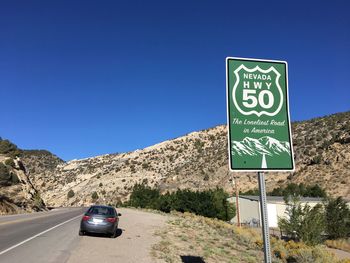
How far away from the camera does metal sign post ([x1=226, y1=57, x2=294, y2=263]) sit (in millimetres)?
5316

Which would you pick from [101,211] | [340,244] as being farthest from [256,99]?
[340,244]

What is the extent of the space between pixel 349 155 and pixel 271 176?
15.7m

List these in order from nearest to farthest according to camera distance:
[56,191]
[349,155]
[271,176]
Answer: [349,155]
[271,176]
[56,191]

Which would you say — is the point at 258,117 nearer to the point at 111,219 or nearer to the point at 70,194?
the point at 111,219

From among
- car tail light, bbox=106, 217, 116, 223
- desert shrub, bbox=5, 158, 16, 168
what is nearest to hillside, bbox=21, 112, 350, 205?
desert shrub, bbox=5, 158, 16, 168

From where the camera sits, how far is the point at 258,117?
5.42 m

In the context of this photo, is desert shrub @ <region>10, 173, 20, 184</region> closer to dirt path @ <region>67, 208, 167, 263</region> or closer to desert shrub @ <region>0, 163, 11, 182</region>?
desert shrub @ <region>0, 163, 11, 182</region>

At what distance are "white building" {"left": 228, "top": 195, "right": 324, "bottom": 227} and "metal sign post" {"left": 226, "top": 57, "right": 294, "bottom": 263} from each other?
48.2 meters

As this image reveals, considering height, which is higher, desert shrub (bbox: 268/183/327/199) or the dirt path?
desert shrub (bbox: 268/183/327/199)

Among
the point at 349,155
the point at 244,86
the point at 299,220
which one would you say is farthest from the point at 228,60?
the point at 349,155

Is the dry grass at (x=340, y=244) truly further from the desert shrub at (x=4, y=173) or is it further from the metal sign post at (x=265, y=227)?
the desert shrub at (x=4, y=173)

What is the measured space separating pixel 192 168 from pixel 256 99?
89.1 m

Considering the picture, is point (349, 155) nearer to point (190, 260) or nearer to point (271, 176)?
point (271, 176)

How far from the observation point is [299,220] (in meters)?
33.5
